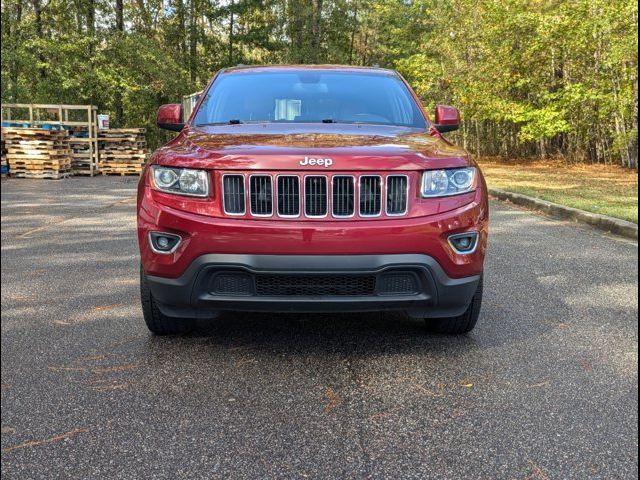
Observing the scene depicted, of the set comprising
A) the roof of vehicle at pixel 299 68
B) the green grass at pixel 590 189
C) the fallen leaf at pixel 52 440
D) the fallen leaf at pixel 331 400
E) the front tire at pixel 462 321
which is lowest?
the fallen leaf at pixel 331 400

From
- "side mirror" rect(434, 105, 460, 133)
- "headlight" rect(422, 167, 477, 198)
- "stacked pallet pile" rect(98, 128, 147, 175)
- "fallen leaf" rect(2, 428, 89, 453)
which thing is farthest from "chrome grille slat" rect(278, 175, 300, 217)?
"stacked pallet pile" rect(98, 128, 147, 175)

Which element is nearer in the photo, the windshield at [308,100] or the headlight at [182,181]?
the headlight at [182,181]

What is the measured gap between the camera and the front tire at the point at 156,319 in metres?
3.51

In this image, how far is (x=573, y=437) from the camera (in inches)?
98.0

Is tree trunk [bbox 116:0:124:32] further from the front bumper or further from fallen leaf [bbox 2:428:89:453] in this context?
fallen leaf [bbox 2:428:89:453]

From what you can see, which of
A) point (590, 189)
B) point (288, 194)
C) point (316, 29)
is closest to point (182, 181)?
point (288, 194)

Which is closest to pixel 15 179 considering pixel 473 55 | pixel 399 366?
pixel 399 366

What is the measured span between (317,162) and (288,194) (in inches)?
8.5

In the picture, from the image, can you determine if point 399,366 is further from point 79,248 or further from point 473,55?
point 473,55

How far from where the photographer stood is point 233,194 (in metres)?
3.07

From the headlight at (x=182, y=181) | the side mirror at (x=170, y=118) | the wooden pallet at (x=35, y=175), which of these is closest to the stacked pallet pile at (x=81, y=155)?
the wooden pallet at (x=35, y=175)

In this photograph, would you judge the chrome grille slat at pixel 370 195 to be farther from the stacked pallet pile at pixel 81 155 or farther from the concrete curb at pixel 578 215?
the stacked pallet pile at pixel 81 155

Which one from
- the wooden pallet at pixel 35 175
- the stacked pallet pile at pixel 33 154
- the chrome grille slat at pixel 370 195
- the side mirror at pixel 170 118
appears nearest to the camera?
the chrome grille slat at pixel 370 195

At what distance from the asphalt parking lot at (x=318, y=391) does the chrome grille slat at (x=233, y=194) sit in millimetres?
840
